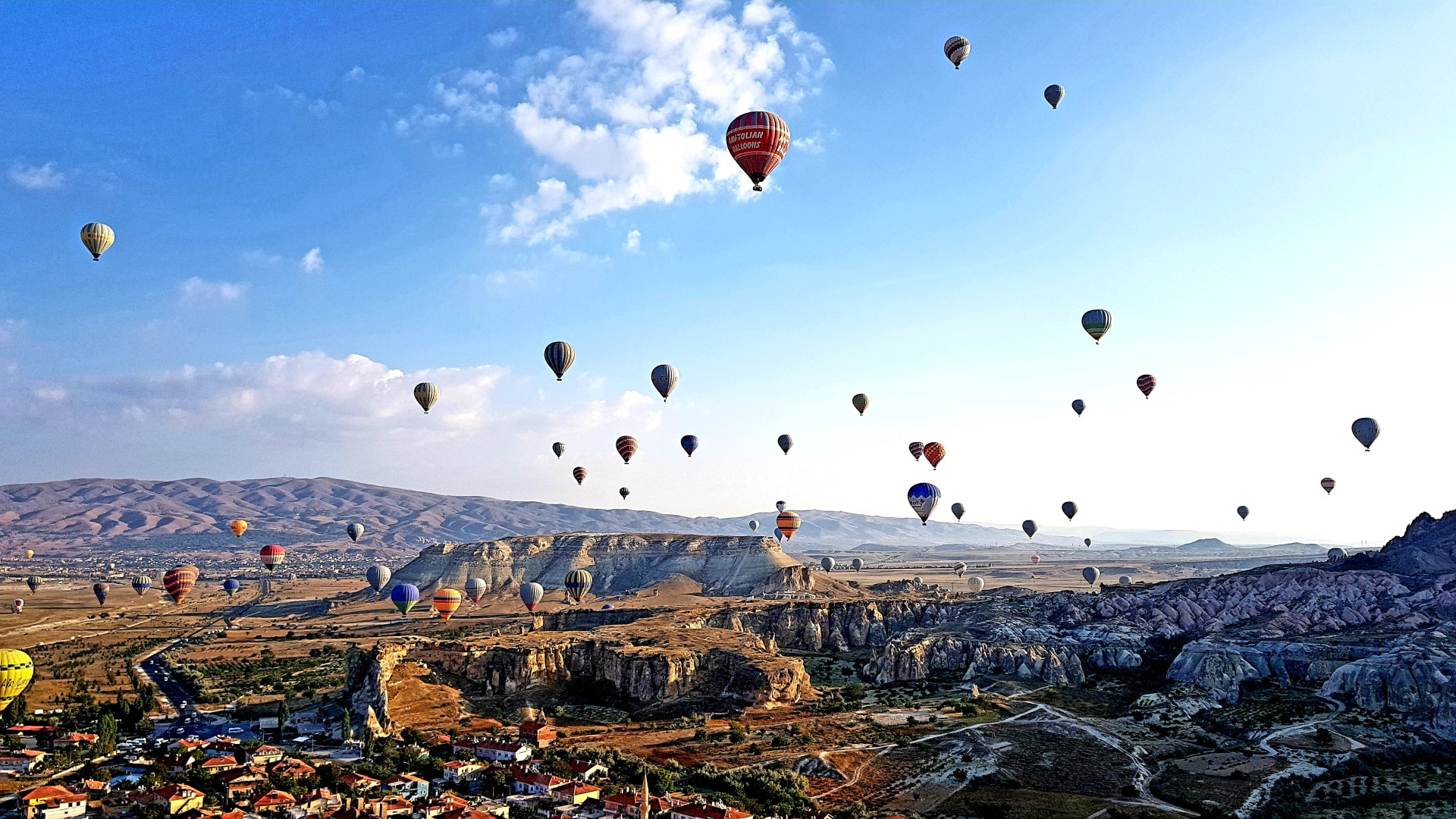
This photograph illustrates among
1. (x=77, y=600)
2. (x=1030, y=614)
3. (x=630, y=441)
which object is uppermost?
(x=630, y=441)

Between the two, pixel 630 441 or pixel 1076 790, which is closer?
pixel 1076 790

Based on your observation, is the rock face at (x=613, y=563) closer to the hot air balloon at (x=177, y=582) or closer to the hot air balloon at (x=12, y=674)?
the hot air balloon at (x=177, y=582)

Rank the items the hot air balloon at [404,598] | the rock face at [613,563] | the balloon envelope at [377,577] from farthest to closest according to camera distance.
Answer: the rock face at [613,563], the balloon envelope at [377,577], the hot air balloon at [404,598]

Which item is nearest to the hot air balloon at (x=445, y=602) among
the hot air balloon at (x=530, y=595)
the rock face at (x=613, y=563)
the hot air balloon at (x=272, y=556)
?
the hot air balloon at (x=530, y=595)

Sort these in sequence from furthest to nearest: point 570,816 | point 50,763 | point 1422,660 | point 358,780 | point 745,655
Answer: point 745,655 < point 1422,660 < point 50,763 < point 358,780 < point 570,816

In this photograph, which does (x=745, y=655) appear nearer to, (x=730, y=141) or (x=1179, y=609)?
(x=730, y=141)

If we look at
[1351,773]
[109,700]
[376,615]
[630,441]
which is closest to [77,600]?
[376,615]
